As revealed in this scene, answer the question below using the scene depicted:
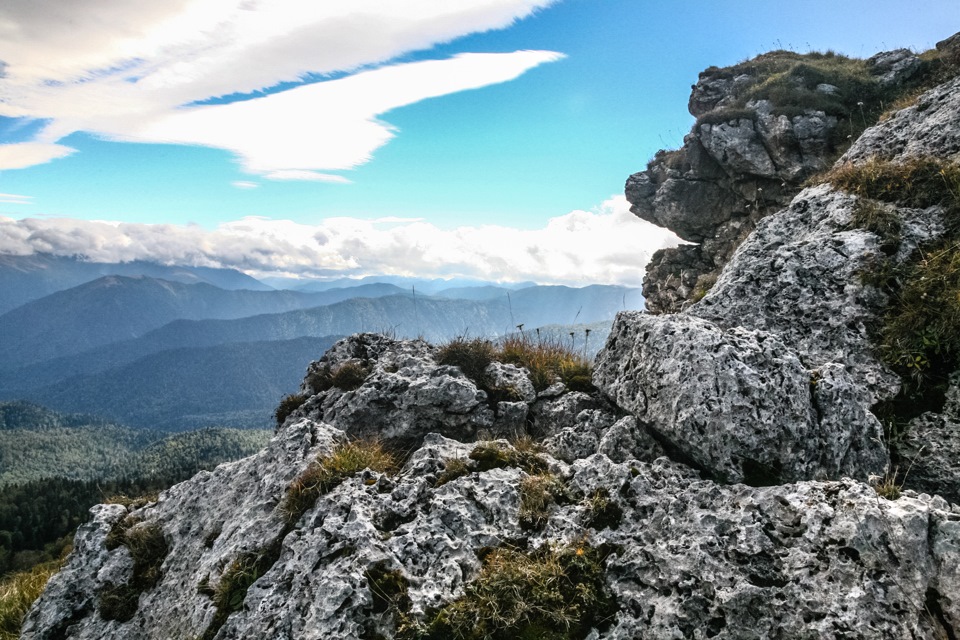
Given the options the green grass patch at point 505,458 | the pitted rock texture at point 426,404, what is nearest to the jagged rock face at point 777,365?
the green grass patch at point 505,458

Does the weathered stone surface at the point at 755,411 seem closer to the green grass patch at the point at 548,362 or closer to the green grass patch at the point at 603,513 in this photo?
the green grass patch at the point at 603,513

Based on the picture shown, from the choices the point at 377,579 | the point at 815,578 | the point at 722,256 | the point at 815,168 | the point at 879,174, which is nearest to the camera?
the point at 815,578

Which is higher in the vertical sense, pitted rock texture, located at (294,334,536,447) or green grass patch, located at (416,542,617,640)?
pitted rock texture, located at (294,334,536,447)

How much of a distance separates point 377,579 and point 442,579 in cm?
80

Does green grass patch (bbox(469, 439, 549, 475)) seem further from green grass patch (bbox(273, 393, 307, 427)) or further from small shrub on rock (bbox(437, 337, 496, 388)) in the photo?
green grass patch (bbox(273, 393, 307, 427))

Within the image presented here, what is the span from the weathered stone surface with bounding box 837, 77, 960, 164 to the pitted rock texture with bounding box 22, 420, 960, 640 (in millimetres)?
10558

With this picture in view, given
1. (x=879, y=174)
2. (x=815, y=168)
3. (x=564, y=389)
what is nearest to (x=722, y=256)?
(x=815, y=168)

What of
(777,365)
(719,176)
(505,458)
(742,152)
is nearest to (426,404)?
(505,458)

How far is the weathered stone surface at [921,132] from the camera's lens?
1168 centimetres

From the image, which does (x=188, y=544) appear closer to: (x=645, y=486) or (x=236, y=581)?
(x=236, y=581)

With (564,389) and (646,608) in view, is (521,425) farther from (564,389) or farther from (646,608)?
(646,608)

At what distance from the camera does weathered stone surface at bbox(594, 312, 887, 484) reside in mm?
6812

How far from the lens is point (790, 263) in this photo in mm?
10250

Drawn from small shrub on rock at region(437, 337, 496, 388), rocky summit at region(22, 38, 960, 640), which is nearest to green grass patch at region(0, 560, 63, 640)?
rocky summit at region(22, 38, 960, 640)
